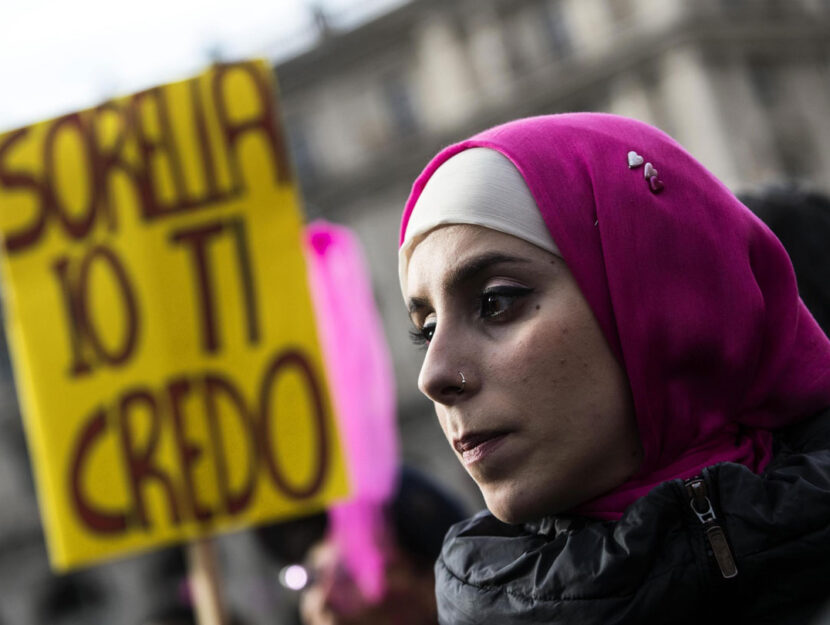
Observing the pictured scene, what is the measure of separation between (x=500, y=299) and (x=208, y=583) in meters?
1.84

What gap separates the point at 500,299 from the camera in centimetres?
136

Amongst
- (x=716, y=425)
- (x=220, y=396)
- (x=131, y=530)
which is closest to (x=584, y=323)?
(x=716, y=425)

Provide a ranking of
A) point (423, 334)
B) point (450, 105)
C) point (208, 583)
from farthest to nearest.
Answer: point (450, 105), point (208, 583), point (423, 334)

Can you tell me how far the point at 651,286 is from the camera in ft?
4.38

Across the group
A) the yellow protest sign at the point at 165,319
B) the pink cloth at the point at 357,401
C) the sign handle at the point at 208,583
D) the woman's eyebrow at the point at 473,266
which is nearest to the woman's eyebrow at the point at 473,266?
the woman's eyebrow at the point at 473,266

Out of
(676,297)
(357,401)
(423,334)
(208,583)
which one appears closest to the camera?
(676,297)

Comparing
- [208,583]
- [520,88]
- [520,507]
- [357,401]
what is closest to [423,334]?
[520,507]

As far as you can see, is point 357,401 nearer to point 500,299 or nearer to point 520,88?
point 500,299

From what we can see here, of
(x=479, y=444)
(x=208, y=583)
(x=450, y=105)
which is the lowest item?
(x=208, y=583)

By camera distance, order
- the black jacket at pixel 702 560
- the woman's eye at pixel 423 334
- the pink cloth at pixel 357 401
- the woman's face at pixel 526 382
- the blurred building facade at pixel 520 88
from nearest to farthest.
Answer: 1. the black jacket at pixel 702 560
2. the woman's face at pixel 526 382
3. the woman's eye at pixel 423 334
4. the pink cloth at pixel 357 401
5. the blurred building facade at pixel 520 88

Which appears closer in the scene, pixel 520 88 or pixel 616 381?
pixel 616 381

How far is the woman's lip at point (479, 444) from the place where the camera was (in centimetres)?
134

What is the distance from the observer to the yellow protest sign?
297 cm

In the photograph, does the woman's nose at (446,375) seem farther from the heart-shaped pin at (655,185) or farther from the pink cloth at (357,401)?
the pink cloth at (357,401)
